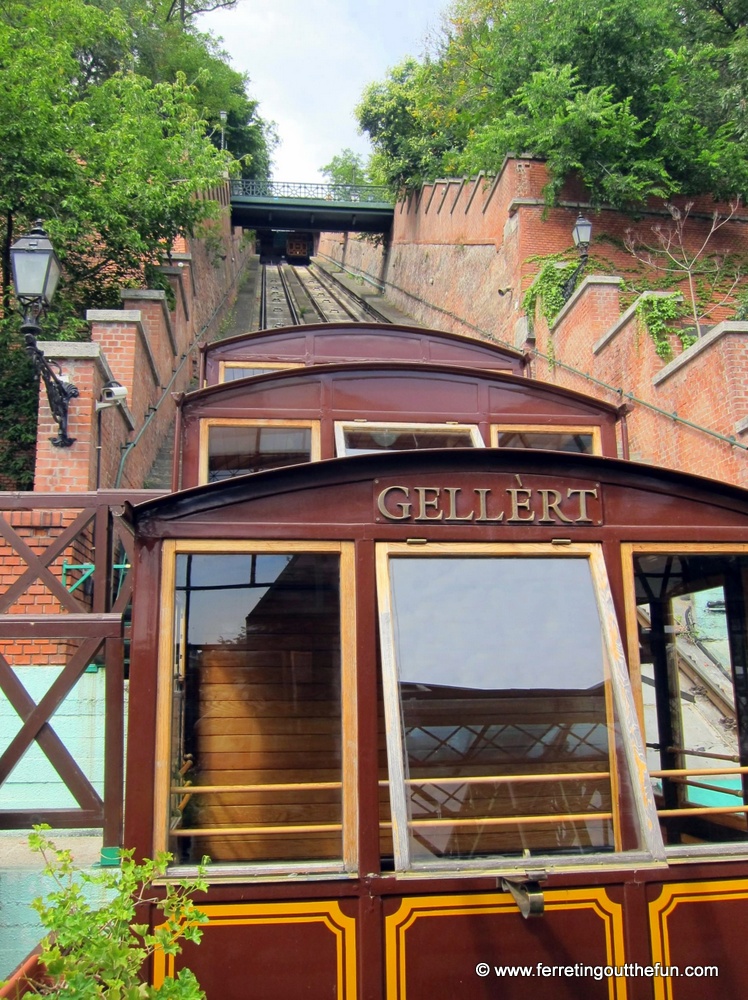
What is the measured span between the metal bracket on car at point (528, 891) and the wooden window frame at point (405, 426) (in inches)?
147

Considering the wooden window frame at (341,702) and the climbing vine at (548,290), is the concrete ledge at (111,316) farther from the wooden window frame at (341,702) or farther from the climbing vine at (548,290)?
the climbing vine at (548,290)

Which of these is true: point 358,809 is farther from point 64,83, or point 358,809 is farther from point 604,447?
point 64,83

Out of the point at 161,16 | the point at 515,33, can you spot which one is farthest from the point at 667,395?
the point at 161,16

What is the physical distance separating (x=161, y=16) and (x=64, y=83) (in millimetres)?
18268

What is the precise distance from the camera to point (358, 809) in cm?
365

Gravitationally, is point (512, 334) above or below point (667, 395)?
above

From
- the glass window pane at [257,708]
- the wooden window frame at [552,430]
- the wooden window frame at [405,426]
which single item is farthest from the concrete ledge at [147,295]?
the glass window pane at [257,708]

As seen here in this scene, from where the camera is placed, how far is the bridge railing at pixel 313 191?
37.1 meters

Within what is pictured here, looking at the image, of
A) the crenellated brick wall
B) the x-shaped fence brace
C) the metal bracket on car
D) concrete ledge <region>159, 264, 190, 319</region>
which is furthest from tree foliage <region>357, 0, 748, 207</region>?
the metal bracket on car

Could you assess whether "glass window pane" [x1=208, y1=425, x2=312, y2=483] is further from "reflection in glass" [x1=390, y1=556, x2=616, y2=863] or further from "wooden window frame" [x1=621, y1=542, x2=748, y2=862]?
"wooden window frame" [x1=621, y1=542, x2=748, y2=862]

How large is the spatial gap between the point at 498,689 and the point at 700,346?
7.86 m

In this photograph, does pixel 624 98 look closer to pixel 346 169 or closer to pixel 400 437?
pixel 400 437

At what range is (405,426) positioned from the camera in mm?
6879

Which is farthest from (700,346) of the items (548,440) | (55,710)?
(55,710)
